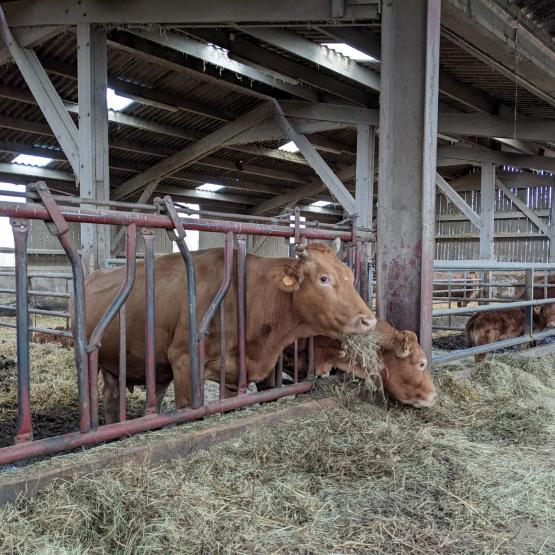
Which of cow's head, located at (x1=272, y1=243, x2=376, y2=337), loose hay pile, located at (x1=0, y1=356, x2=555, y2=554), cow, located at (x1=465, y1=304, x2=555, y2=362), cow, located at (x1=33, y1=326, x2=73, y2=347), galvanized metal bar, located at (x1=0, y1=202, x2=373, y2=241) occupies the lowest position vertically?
cow, located at (x1=33, y1=326, x2=73, y2=347)

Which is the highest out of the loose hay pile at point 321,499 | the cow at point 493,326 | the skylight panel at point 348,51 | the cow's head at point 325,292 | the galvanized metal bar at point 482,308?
the skylight panel at point 348,51

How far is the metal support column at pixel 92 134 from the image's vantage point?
242 inches

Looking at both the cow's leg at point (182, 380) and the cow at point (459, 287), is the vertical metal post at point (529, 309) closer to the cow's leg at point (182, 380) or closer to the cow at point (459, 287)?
the cow at point (459, 287)

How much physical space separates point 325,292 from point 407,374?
0.90m

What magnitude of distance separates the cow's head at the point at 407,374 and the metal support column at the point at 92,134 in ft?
12.0

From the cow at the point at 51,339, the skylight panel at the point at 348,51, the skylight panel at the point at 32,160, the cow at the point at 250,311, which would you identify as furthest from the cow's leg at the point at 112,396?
the skylight panel at the point at 32,160

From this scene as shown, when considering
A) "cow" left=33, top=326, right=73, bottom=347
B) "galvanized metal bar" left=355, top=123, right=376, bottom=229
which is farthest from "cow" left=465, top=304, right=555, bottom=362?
"cow" left=33, top=326, right=73, bottom=347

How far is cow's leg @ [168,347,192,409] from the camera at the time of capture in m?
3.62

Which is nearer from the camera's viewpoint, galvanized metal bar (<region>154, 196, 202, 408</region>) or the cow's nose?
galvanized metal bar (<region>154, 196, 202, 408</region>)

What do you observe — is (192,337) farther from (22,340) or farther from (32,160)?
(32,160)

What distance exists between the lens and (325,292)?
360 cm

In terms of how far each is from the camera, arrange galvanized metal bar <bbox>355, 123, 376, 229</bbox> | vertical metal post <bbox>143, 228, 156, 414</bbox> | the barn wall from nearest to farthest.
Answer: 1. vertical metal post <bbox>143, 228, 156, 414</bbox>
2. galvanized metal bar <bbox>355, 123, 376, 229</bbox>
3. the barn wall

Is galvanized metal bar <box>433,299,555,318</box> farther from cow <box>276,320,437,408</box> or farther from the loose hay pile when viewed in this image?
the loose hay pile

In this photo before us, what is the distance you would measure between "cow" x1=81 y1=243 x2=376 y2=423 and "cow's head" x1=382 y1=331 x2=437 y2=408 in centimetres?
45
